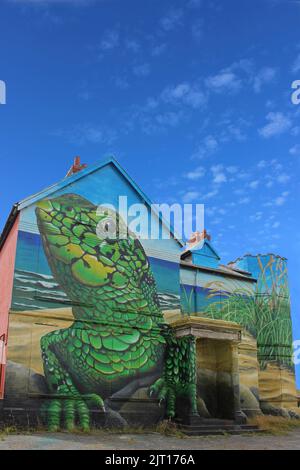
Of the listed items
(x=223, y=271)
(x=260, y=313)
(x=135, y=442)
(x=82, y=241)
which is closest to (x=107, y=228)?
(x=82, y=241)

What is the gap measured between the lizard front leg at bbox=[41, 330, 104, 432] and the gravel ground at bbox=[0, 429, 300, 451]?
0.93 m

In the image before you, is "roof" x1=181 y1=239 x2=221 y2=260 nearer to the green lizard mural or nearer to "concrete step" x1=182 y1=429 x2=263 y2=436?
the green lizard mural

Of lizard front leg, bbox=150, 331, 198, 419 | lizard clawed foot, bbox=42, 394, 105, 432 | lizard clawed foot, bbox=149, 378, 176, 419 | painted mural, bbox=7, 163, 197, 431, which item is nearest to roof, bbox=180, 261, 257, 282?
painted mural, bbox=7, 163, 197, 431

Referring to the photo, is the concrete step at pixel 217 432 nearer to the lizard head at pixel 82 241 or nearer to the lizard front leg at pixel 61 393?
the lizard front leg at pixel 61 393

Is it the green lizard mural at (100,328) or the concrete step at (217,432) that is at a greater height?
the green lizard mural at (100,328)

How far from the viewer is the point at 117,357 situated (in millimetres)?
18875

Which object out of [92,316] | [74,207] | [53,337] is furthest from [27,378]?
[74,207]

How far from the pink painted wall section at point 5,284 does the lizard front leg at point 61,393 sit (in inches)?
64.6

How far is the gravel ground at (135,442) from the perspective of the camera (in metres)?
13.6

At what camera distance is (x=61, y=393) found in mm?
17109

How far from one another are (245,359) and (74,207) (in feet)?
39.0

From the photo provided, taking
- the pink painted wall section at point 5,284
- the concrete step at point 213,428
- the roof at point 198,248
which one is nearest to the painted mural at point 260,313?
the roof at point 198,248

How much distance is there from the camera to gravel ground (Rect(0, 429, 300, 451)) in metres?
13.6
